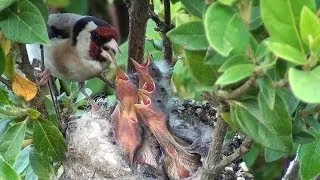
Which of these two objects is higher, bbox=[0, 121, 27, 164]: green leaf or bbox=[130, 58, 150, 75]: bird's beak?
bbox=[130, 58, 150, 75]: bird's beak

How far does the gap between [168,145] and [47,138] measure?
0.22 metres

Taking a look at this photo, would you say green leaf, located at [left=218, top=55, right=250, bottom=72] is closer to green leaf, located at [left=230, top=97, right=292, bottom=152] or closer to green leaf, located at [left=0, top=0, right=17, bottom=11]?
green leaf, located at [left=230, top=97, right=292, bottom=152]

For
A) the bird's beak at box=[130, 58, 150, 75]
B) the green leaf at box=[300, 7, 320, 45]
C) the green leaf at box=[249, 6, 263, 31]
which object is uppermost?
the green leaf at box=[300, 7, 320, 45]

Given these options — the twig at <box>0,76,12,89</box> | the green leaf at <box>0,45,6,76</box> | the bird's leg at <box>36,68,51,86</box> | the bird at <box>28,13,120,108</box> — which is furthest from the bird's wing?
the green leaf at <box>0,45,6,76</box>

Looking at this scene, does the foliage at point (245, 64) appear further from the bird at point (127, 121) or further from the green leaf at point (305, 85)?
the bird at point (127, 121)

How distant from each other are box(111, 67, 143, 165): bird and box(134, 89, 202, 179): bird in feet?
0.05

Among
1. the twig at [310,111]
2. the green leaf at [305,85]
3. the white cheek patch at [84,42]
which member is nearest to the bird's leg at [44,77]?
the white cheek patch at [84,42]

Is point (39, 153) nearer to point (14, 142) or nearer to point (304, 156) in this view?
point (14, 142)

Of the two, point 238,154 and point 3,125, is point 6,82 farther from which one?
point 238,154

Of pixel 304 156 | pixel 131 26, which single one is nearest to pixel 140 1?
pixel 131 26

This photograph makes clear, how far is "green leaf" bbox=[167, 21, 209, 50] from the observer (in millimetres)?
902

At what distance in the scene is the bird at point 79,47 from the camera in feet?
6.45

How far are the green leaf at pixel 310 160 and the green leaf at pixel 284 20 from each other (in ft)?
1.48

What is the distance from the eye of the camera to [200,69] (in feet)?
3.05
